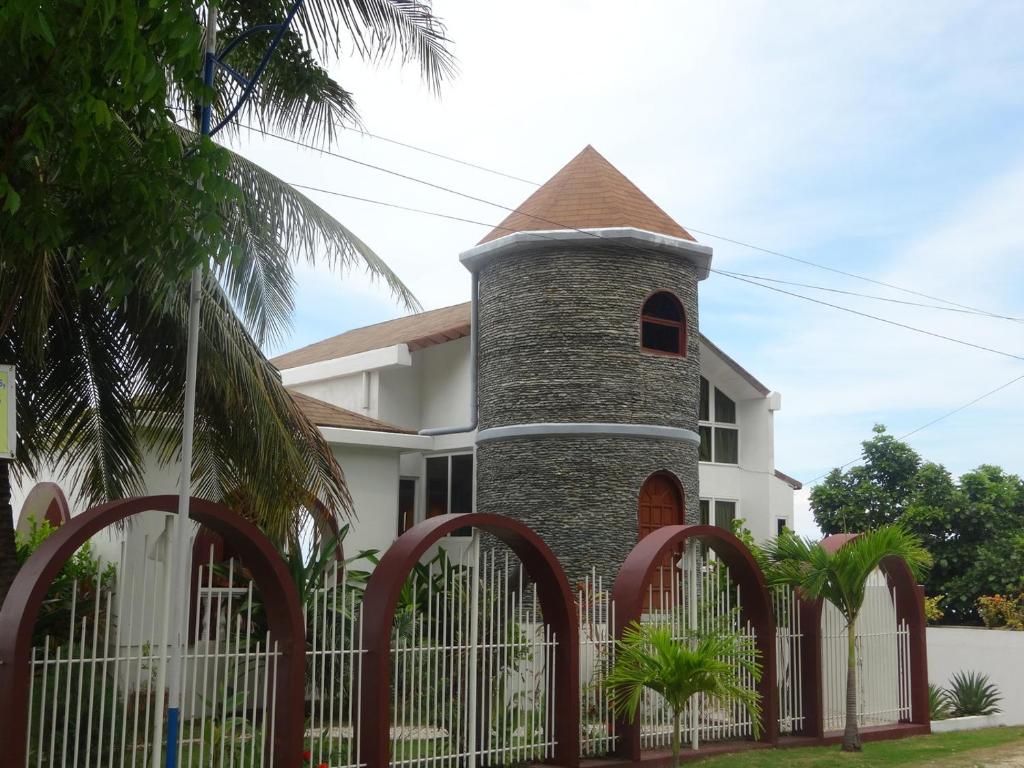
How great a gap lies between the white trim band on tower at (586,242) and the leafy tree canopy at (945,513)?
41.8ft

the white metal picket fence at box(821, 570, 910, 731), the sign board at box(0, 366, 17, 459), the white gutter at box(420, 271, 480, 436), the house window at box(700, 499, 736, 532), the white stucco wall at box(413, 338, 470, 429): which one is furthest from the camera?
the house window at box(700, 499, 736, 532)

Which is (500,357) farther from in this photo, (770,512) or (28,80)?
(28,80)

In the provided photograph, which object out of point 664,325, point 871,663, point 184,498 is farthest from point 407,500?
point 184,498

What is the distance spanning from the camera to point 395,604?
11.0 meters

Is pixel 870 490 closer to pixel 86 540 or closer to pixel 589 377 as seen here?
pixel 589 377

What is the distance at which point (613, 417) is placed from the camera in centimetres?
1978

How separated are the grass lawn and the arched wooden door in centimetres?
498

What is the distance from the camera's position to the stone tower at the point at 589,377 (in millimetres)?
19672

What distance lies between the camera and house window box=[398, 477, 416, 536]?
2314 cm

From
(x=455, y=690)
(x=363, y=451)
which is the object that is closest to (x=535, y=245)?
(x=363, y=451)

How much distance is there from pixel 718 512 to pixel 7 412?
20702 mm

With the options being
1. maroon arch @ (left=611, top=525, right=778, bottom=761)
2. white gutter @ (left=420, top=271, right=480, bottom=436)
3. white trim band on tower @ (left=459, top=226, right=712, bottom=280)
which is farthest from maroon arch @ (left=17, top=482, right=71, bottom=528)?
maroon arch @ (left=611, top=525, right=778, bottom=761)

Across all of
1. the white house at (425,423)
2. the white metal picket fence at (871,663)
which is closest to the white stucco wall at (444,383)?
the white house at (425,423)

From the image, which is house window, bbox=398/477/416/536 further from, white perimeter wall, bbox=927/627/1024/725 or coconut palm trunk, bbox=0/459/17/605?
coconut palm trunk, bbox=0/459/17/605
